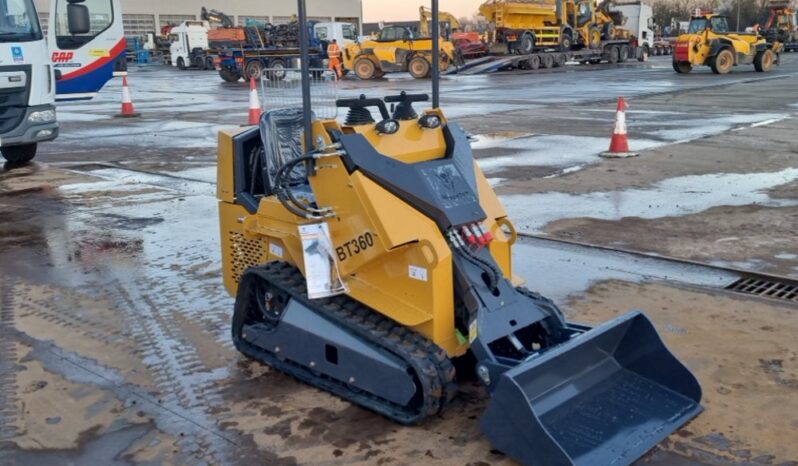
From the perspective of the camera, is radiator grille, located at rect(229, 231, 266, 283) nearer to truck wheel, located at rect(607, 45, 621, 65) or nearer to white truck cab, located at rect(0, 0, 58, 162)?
white truck cab, located at rect(0, 0, 58, 162)

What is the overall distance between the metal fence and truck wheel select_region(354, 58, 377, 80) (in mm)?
27869

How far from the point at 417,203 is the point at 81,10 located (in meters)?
9.13

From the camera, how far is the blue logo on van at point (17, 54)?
1005cm

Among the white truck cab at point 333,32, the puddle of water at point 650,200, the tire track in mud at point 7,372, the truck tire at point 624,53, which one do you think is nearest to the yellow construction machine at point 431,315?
the tire track in mud at point 7,372

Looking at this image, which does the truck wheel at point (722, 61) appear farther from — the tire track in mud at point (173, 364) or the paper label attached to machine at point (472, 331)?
the paper label attached to machine at point (472, 331)

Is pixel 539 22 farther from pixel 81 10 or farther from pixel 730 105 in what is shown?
pixel 81 10

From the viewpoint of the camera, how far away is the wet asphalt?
11.1 feet

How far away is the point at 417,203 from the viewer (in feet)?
11.5

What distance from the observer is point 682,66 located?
29000 millimetres

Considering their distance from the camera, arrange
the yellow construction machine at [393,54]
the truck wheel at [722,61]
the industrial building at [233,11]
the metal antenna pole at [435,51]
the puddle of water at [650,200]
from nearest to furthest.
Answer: the metal antenna pole at [435,51], the puddle of water at [650,200], the truck wheel at [722,61], the yellow construction machine at [393,54], the industrial building at [233,11]

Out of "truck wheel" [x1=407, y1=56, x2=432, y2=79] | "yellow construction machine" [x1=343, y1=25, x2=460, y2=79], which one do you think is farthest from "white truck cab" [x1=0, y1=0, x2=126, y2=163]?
"yellow construction machine" [x1=343, y1=25, x2=460, y2=79]

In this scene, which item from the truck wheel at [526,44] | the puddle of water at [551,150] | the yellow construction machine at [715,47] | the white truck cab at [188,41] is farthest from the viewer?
the white truck cab at [188,41]

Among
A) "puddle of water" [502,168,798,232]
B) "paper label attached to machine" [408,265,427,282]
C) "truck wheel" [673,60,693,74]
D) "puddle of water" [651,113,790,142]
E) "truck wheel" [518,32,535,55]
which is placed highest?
"truck wheel" [518,32,535,55]

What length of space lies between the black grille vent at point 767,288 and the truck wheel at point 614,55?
35.9m
